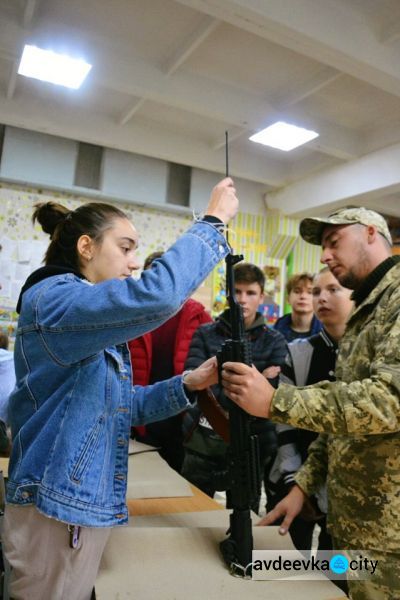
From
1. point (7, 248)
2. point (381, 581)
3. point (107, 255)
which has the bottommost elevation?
point (381, 581)

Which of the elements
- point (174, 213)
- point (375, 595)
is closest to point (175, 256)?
point (375, 595)

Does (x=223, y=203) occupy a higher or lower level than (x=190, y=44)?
lower

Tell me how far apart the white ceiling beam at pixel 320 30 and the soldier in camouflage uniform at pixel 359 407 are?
A: 6.33 feet

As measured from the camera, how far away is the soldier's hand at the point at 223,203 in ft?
3.15

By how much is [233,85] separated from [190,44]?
765 mm

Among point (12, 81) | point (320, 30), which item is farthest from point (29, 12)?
point (320, 30)

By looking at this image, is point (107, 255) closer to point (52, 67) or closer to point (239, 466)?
point (239, 466)

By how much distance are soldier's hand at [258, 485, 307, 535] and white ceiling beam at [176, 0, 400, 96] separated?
2.58 meters

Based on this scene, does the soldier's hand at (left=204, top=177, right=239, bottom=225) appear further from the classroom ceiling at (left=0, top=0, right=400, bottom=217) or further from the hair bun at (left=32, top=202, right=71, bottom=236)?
the classroom ceiling at (left=0, top=0, right=400, bottom=217)

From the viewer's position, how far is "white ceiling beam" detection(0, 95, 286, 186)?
4.30m

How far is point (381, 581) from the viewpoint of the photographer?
105 centimetres

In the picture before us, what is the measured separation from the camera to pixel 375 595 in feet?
Answer: 3.46

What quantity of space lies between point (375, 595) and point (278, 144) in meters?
4.48

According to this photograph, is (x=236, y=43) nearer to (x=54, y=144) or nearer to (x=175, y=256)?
(x=54, y=144)
